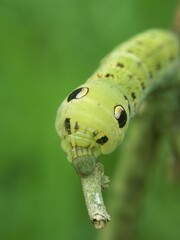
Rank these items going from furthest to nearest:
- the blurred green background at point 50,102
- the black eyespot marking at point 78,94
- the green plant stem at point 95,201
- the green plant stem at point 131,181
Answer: the blurred green background at point 50,102 → the green plant stem at point 131,181 → the black eyespot marking at point 78,94 → the green plant stem at point 95,201

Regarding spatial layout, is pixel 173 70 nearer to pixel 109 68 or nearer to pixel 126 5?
pixel 109 68

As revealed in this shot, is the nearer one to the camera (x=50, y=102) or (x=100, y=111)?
(x=100, y=111)

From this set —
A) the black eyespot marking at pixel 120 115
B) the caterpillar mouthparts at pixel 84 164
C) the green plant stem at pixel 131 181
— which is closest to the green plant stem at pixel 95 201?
the caterpillar mouthparts at pixel 84 164

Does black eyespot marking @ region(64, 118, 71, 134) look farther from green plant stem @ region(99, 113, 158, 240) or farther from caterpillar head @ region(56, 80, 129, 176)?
green plant stem @ region(99, 113, 158, 240)

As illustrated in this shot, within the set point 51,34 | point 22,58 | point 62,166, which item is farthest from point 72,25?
point 62,166

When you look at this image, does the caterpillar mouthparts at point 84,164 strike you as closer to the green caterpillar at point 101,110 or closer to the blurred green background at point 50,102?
the green caterpillar at point 101,110

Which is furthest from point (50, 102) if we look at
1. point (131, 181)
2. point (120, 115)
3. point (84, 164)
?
point (84, 164)

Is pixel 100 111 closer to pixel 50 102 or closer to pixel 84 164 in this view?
pixel 84 164

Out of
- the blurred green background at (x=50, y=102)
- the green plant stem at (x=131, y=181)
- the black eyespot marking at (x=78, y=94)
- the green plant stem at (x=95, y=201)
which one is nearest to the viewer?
the green plant stem at (x=95, y=201)
